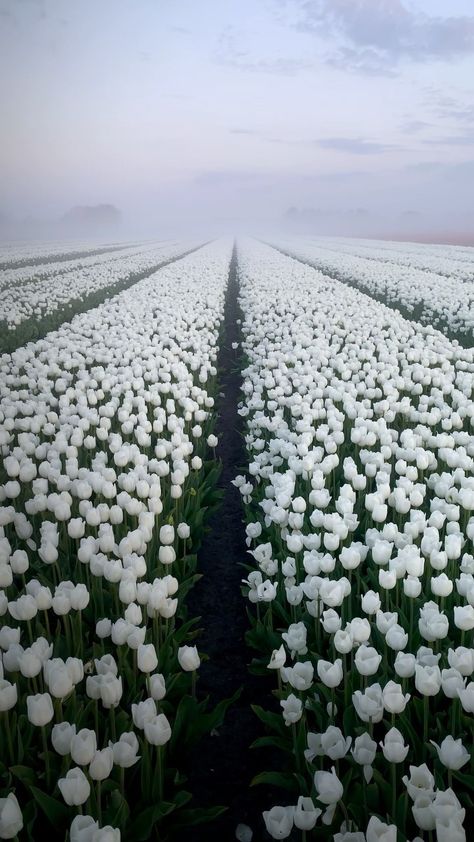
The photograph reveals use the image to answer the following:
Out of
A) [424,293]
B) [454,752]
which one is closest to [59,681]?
[454,752]

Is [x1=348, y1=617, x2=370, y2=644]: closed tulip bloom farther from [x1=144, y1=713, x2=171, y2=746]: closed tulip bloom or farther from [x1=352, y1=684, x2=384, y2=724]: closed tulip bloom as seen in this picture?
[x1=144, y1=713, x2=171, y2=746]: closed tulip bloom

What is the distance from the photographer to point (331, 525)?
4.01 metres

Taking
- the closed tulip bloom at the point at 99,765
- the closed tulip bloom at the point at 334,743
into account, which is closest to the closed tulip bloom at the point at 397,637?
the closed tulip bloom at the point at 334,743

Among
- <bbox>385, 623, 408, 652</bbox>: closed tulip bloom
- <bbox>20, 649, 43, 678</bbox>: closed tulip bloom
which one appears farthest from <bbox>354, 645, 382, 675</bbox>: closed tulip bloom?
<bbox>20, 649, 43, 678</bbox>: closed tulip bloom

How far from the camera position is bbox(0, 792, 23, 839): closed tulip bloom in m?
2.10

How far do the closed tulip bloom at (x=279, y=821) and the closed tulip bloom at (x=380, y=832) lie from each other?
349 mm

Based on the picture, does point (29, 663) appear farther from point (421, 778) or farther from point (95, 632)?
point (421, 778)

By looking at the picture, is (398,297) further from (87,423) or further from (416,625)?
(416,625)

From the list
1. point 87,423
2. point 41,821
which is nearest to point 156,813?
point 41,821

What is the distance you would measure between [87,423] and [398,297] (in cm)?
1247

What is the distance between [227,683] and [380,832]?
2.07 meters

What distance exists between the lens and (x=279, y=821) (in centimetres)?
224

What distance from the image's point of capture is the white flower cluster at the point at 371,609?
2.43 meters

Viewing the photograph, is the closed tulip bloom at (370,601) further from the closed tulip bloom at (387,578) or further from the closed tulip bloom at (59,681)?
the closed tulip bloom at (59,681)
